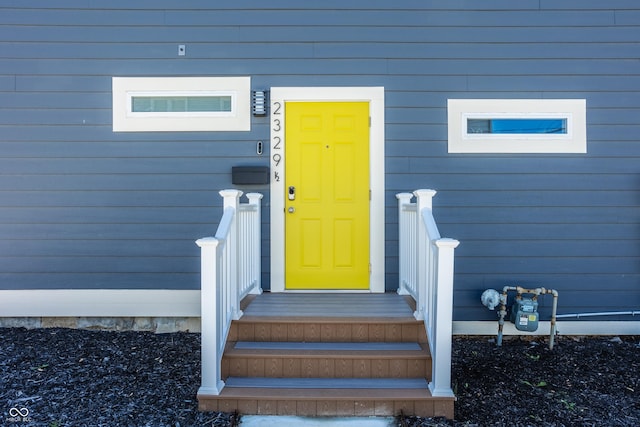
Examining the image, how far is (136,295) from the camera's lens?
174 inches

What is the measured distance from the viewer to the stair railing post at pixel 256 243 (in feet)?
13.9

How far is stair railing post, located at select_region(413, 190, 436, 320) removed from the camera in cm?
336

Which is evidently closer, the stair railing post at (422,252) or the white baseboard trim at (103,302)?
the stair railing post at (422,252)

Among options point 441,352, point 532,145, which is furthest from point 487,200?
point 441,352

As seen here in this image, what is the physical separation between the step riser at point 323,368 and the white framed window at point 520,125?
2205 mm

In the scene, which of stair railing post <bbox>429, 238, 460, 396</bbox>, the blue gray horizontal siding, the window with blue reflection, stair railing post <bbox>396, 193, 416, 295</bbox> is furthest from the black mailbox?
the window with blue reflection

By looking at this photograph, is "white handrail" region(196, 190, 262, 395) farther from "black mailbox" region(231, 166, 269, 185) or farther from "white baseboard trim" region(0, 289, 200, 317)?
"white baseboard trim" region(0, 289, 200, 317)

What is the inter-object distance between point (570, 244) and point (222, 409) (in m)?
3.55

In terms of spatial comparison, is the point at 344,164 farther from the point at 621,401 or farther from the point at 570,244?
the point at 621,401

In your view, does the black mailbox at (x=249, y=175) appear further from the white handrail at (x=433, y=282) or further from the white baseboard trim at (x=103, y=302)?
the white handrail at (x=433, y=282)

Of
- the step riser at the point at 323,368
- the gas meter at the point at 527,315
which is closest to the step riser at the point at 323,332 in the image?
the step riser at the point at 323,368
